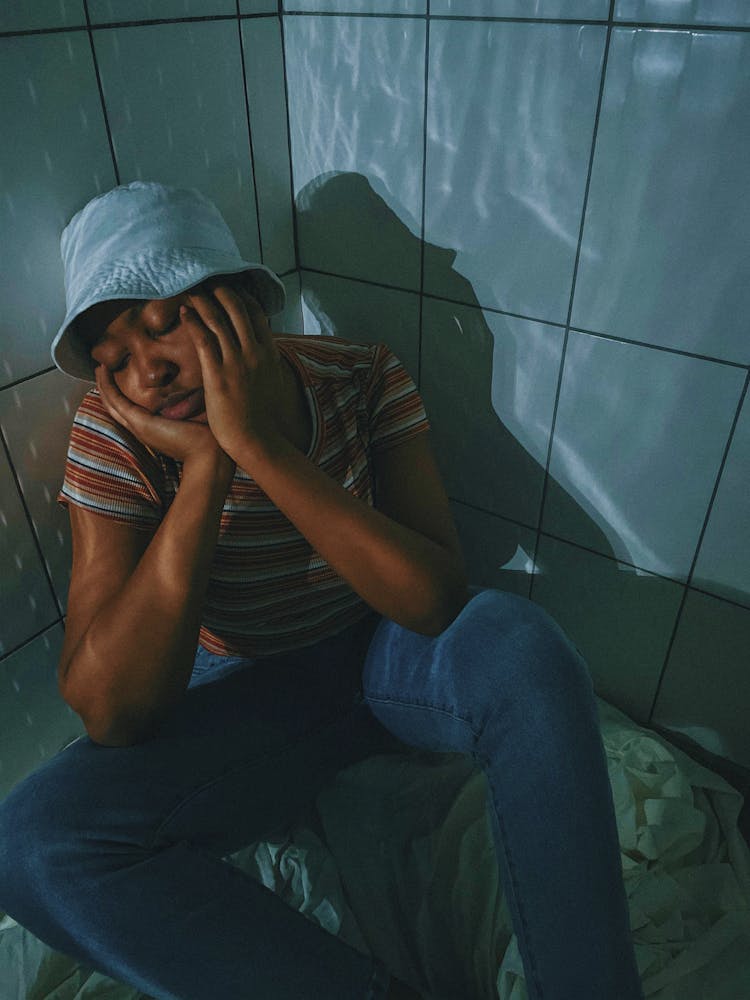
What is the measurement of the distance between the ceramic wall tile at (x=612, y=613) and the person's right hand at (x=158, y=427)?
63 cm

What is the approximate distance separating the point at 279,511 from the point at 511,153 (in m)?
0.56

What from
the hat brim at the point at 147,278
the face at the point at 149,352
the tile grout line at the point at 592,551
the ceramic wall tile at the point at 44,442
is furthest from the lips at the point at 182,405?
the tile grout line at the point at 592,551

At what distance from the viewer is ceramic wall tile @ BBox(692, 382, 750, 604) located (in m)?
0.98

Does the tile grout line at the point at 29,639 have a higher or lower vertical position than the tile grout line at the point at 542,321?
lower

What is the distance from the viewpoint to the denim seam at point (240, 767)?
828mm

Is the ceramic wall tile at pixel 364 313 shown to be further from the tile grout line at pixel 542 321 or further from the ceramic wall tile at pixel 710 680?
the ceramic wall tile at pixel 710 680

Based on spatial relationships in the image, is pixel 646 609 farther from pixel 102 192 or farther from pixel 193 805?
pixel 102 192

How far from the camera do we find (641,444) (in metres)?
1.06

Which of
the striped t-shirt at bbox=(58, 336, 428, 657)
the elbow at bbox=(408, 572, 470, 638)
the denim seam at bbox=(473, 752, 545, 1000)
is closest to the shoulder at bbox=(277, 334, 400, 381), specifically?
the striped t-shirt at bbox=(58, 336, 428, 657)

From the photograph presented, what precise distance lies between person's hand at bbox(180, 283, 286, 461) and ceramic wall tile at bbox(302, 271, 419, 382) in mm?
378

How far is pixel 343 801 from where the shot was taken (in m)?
1.13

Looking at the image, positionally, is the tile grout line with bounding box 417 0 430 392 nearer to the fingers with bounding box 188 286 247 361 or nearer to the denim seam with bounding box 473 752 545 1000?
the fingers with bounding box 188 286 247 361

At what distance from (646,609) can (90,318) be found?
0.90 m

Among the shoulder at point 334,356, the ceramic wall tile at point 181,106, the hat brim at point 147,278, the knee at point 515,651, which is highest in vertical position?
the ceramic wall tile at point 181,106
